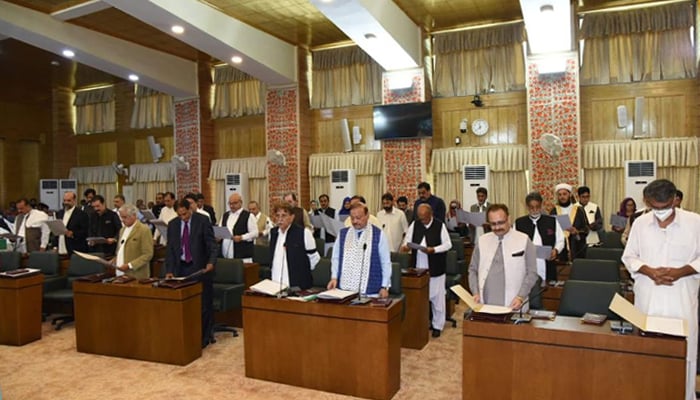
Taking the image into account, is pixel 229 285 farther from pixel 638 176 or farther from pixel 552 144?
pixel 638 176

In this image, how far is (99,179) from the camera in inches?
589

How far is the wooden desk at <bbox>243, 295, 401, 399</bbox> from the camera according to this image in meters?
3.86

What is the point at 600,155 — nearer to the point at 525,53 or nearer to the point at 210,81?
the point at 525,53

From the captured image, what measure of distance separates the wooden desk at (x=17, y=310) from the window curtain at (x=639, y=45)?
30.6 feet

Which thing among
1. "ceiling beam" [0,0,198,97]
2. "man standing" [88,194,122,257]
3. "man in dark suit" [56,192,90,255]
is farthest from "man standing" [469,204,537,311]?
"ceiling beam" [0,0,198,97]

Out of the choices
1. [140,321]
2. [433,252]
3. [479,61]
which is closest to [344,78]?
[479,61]

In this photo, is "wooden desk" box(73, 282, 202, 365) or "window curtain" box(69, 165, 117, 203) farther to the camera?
"window curtain" box(69, 165, 117, 203)

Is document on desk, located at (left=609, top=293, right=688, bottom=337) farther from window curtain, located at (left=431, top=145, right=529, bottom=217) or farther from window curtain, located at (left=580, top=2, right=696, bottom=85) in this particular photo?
window curtain, located at (left=580, top=2, right=696, bottom=85)

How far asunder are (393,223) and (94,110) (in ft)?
38.8

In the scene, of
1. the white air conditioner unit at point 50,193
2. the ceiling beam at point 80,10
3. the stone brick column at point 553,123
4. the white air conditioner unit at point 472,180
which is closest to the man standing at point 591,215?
the stone brick column at point 553,123

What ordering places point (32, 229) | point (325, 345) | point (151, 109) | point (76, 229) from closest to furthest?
point (325, 345) < point (76, 229) < point (32, 229) < point (151, 109)

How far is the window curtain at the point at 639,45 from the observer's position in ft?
29.6

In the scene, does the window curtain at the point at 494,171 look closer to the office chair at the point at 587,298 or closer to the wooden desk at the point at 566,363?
the office chair at the point at 587,298

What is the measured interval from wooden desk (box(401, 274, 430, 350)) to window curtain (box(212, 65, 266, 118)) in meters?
8.27
